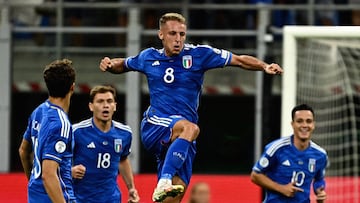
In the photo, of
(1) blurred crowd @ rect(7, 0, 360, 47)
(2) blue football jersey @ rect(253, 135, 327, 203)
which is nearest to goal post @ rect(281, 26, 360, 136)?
(2) blue football jersey @ rect(253, 135, 327, 203)

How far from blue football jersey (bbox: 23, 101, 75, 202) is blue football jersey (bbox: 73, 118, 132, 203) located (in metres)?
2.23

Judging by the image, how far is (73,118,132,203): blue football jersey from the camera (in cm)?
996

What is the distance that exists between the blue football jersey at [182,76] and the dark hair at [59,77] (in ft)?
4.46

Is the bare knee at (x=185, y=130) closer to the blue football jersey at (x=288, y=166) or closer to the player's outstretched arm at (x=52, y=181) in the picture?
the player's outstretched arm at (x=52, y=181)

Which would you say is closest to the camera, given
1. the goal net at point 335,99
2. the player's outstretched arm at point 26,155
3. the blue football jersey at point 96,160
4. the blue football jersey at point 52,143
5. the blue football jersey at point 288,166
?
the blue football jersey at point 52,143

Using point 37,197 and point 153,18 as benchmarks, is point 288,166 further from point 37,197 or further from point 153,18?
point 153,18

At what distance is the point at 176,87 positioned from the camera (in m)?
8.70

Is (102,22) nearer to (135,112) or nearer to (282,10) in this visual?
(135,112)

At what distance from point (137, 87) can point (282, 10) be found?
8.78 ft

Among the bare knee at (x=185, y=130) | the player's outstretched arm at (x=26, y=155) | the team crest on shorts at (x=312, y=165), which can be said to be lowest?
the team crest on shorts at (x=312, y=165)

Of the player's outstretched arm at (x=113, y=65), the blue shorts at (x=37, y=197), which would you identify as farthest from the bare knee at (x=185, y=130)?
the blue shorts at (x=37, y=197)

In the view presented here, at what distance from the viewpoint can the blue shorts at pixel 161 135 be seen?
8.66m

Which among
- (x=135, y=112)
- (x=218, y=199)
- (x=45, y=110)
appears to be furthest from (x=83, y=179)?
(x=135, y=112)

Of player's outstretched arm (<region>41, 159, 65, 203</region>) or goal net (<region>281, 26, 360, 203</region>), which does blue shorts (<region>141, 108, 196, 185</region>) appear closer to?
player's outstretched arm (<region>41, 159, 65, 203</region>)
